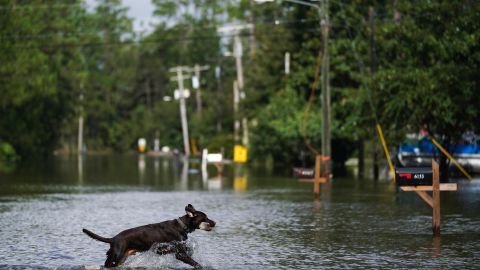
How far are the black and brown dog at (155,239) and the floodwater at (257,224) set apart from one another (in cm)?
46

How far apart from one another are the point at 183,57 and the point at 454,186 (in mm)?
118171

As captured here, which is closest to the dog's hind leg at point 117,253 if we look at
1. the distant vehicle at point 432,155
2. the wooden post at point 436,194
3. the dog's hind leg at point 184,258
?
the dog's hind leg at point 184,258

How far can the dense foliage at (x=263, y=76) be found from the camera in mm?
35719

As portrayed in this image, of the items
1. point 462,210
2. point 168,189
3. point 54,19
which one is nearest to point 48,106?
point 54,19

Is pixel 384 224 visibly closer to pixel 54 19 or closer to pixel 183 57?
pixel 54 19

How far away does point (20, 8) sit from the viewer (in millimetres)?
74750

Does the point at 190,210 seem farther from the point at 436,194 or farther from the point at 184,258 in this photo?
the point at 436,194

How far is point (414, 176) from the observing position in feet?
59.2

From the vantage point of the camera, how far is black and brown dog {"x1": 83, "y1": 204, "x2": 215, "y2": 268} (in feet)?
45.0

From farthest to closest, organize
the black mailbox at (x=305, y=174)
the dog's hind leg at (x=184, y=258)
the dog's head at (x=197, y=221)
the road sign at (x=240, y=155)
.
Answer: the road sign at (x=240, y=155) → the black mailbox at (x=305, y=174) → the dog's head at (x=197, y=221) → the dog's hind leg at (x=184, y=258)

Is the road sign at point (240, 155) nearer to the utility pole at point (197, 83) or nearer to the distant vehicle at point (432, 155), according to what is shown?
the distant vehicle at point (432, 155)

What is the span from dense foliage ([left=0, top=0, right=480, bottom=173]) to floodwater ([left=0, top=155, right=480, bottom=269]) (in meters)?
3.55

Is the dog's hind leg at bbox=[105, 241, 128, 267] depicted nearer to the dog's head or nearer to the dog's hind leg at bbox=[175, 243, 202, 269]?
the dog's hind leg at bbox=[175, 243, 202, 269]

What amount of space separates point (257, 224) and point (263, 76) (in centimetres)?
4486
